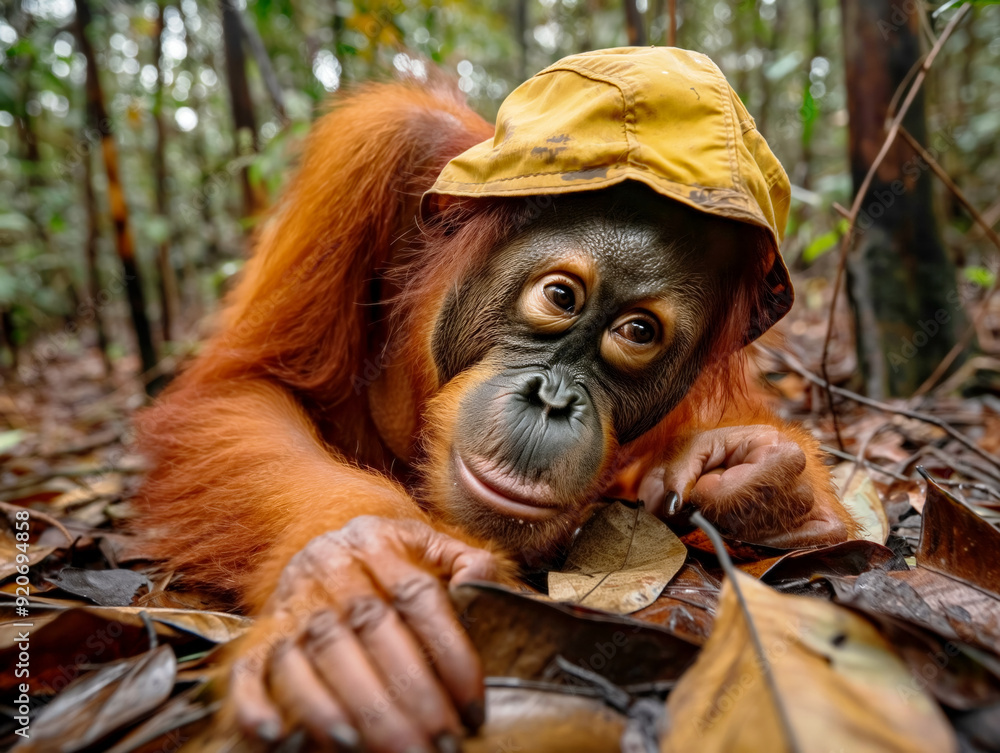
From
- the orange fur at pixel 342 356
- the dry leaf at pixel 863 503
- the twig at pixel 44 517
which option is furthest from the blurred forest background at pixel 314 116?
the twig at pixel 44 517

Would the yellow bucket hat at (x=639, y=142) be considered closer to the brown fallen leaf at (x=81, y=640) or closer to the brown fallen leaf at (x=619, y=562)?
the brown fallen leaf at (x=619, y=562)

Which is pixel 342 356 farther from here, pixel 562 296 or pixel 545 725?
pixel 545 725

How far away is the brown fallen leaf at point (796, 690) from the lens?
94 centimetres

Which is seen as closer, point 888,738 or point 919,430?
point 888,738

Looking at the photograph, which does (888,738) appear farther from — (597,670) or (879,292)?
(879,292)

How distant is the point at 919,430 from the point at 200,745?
3.26 metres

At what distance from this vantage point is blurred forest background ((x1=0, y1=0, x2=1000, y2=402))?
147 inches

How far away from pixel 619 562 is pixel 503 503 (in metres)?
0.34

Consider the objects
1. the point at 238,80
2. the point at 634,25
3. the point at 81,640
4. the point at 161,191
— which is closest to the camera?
the point at 81,640

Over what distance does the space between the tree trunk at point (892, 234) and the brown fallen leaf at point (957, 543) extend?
2368mm

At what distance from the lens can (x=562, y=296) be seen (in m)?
1.89

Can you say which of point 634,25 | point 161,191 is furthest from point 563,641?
point 161,191

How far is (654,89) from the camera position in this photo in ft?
5.93

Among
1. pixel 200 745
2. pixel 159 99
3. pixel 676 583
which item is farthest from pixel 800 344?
pixel 200 745
